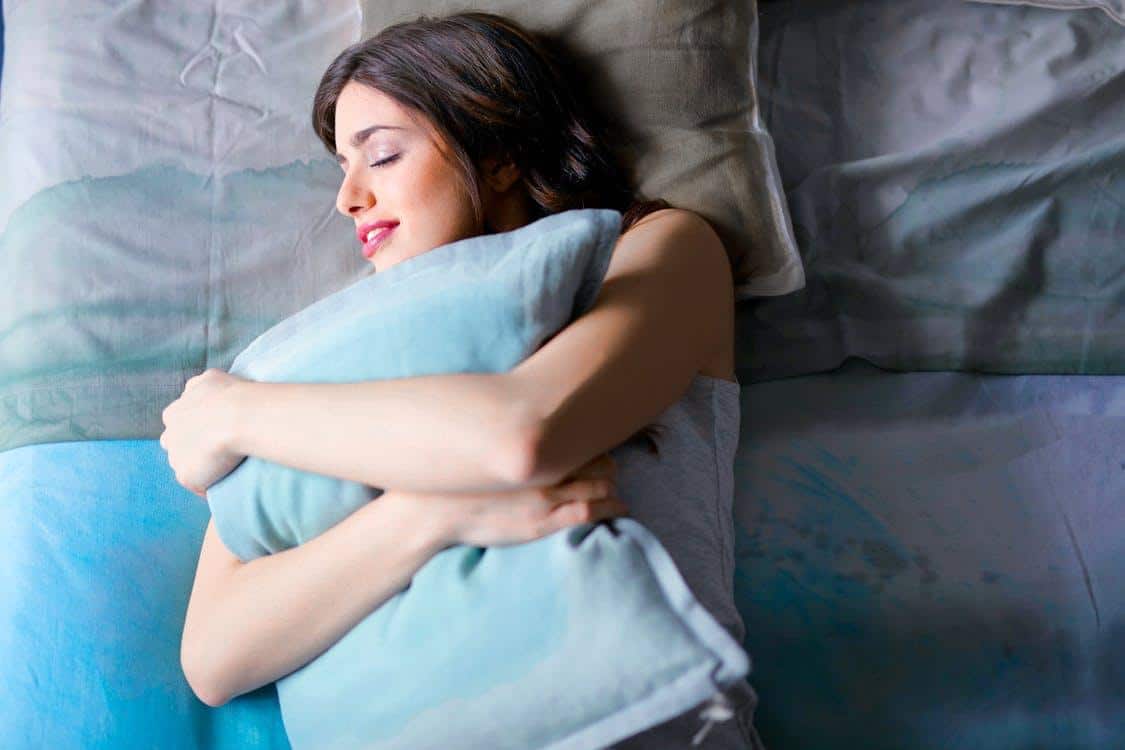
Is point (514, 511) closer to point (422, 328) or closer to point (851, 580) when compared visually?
point (422, 328)

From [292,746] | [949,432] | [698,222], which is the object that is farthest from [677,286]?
[292,746]

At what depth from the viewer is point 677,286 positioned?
3.51 feet

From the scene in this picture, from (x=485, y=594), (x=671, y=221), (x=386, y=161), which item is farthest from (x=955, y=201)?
(x=485, y=594)

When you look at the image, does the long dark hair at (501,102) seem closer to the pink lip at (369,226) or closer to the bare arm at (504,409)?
the pink lip at (369,226)

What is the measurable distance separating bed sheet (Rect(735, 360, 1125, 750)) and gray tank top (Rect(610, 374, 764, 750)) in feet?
0.30

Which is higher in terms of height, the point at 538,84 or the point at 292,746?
Result: the point at 538,84

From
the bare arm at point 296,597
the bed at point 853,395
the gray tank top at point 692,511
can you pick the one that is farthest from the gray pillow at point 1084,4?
the bare arm at point 296,597

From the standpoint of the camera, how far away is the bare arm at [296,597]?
956 millimetres

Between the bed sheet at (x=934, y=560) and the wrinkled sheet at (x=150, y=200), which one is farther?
the wrinkled sheet at (x=150, y=200)

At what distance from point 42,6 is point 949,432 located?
126 cm

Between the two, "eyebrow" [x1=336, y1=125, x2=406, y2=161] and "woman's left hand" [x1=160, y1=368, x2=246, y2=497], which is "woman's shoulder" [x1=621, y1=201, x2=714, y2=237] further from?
"woman's left hand" [x1=160, y1=368, x2=246, y2=497]

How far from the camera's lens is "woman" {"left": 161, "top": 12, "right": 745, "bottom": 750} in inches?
35.8

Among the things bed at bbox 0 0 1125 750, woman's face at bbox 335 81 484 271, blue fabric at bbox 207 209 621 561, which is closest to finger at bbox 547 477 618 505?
blue fabric at bbox 207 209 621 561

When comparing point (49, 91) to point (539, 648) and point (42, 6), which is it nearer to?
point (42, 6)
